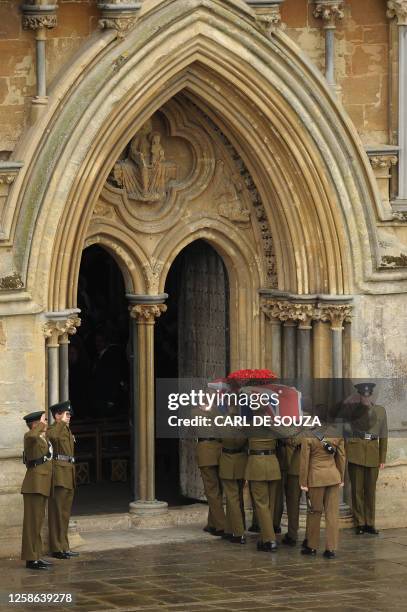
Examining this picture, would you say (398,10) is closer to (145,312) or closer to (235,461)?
(145,312)

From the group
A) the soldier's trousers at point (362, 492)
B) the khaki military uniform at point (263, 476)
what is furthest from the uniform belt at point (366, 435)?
the khaki military uniform at point (263, 476)

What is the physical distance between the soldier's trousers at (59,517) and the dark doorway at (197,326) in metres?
3.05

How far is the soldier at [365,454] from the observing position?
29.2 m

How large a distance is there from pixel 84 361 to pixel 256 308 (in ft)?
13.2

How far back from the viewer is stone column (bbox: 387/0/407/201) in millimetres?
29234

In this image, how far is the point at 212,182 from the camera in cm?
2956

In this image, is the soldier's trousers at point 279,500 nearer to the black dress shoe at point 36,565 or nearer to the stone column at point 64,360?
the stone column at point 64,360

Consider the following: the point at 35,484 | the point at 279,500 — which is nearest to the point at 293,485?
the point at 279,500

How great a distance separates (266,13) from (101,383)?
21.5 ft

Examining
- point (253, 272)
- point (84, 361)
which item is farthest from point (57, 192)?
point (84, 361)

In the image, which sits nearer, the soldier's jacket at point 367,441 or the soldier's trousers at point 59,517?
the soldier's trousers at point 59,517

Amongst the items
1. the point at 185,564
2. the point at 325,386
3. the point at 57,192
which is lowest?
the point at 185,564

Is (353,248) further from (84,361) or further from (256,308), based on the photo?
(84,361)

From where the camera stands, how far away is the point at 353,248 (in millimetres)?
29219
